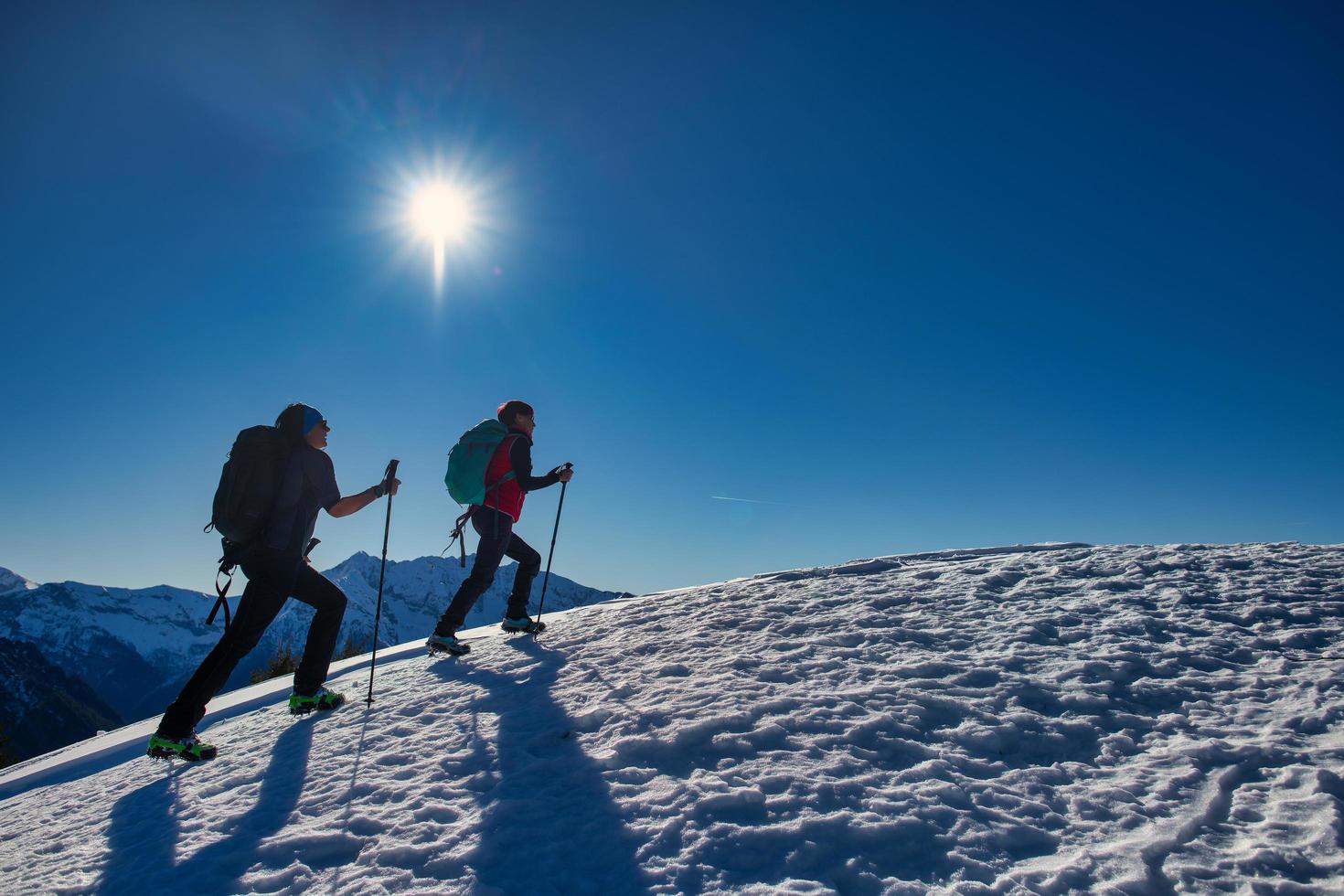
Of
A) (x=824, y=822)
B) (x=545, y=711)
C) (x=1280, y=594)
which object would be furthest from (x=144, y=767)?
(x=1280, y=594)

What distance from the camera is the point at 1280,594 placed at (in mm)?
4965

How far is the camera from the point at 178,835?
3297 mm

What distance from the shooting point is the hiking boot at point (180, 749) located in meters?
4.52

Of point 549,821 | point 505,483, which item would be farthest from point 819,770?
point 505,483

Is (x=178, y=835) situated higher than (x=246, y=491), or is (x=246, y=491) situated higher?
(x=246, y=491)

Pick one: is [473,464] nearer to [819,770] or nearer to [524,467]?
[524,467]

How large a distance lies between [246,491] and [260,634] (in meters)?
1.12

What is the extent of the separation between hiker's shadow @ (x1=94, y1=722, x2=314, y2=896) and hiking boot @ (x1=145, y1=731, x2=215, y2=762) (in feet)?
0.60

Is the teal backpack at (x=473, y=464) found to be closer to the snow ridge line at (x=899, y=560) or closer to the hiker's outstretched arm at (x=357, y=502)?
the hiker's outstretched arm at (x=357, y=502)

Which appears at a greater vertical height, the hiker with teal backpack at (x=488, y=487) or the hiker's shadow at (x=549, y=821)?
the hiker with teal backpack at (x=488, y=487)

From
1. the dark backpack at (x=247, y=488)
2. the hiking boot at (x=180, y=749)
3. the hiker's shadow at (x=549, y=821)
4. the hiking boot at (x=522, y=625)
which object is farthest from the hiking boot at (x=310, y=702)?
the hiking boot at (x=522, y=625)

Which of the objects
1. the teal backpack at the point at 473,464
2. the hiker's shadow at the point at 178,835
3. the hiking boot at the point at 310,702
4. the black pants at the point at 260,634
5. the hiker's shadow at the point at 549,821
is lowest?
the hiker's shadow at the point at 178,835

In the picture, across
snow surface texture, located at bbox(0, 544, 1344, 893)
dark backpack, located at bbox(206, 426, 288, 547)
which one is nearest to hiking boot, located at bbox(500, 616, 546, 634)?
snow surface texture, located at bbox(0, 544, 1344, 893)

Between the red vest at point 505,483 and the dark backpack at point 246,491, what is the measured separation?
2.26m
